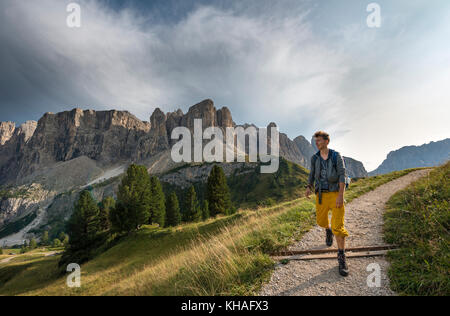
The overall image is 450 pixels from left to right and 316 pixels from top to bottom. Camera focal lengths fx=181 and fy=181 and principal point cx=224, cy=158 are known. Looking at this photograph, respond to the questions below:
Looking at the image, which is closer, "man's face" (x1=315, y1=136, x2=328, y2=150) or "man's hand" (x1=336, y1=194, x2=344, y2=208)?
"man's hand" (x1=336, y1=194, x2=344, y2=208)

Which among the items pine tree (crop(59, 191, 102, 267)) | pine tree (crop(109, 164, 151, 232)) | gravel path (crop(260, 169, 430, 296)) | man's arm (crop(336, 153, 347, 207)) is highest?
man's arm (crop(336, 153, 347, 207))

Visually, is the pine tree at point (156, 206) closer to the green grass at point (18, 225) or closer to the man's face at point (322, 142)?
the man's face at point (322, 142)

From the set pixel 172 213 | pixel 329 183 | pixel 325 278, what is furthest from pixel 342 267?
pixel 172 213

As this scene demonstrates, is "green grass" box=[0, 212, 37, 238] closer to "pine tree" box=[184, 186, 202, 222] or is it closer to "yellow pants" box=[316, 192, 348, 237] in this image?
"pine tree" box=[184, 186, 202, 222]

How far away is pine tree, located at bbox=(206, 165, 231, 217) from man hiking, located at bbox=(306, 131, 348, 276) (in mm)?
31048

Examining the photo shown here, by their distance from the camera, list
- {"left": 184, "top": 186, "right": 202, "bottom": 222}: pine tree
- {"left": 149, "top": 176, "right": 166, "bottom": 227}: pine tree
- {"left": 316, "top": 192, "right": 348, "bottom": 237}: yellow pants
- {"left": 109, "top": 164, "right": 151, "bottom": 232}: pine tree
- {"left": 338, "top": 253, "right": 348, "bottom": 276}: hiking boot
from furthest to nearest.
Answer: {"left": 184, "top": 186, "right": 202, "bottom": 222}: pine tree, {"left": 149, "top": 176, "right": 166, "bottom": 227}: pine tree, {"left": 109, "top": 164, "right": 151, "bottom": 232}: pine tree, {"left": 316, "top": 192, "right": 348, "bottom": 237}: yellow pants, {"left": 338, "top": 253, "right": 348, "bottom": 276}: hiking boot

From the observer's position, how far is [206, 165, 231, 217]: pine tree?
1383 inches

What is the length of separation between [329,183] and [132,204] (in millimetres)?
32457

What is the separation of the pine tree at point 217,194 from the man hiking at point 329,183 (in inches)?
1222

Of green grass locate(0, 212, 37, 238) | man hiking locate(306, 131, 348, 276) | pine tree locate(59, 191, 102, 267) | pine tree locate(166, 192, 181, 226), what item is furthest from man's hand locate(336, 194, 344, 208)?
green grass locate(0, 212, 37, 238)

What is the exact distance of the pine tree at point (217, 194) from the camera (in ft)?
115

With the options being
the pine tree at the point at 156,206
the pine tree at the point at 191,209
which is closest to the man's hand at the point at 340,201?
the pine tree at the point at 191,209

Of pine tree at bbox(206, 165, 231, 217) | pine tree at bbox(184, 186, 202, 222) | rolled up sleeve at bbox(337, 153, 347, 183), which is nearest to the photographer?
rolled up sleeve at bbox(337, 153, 347, 183)
